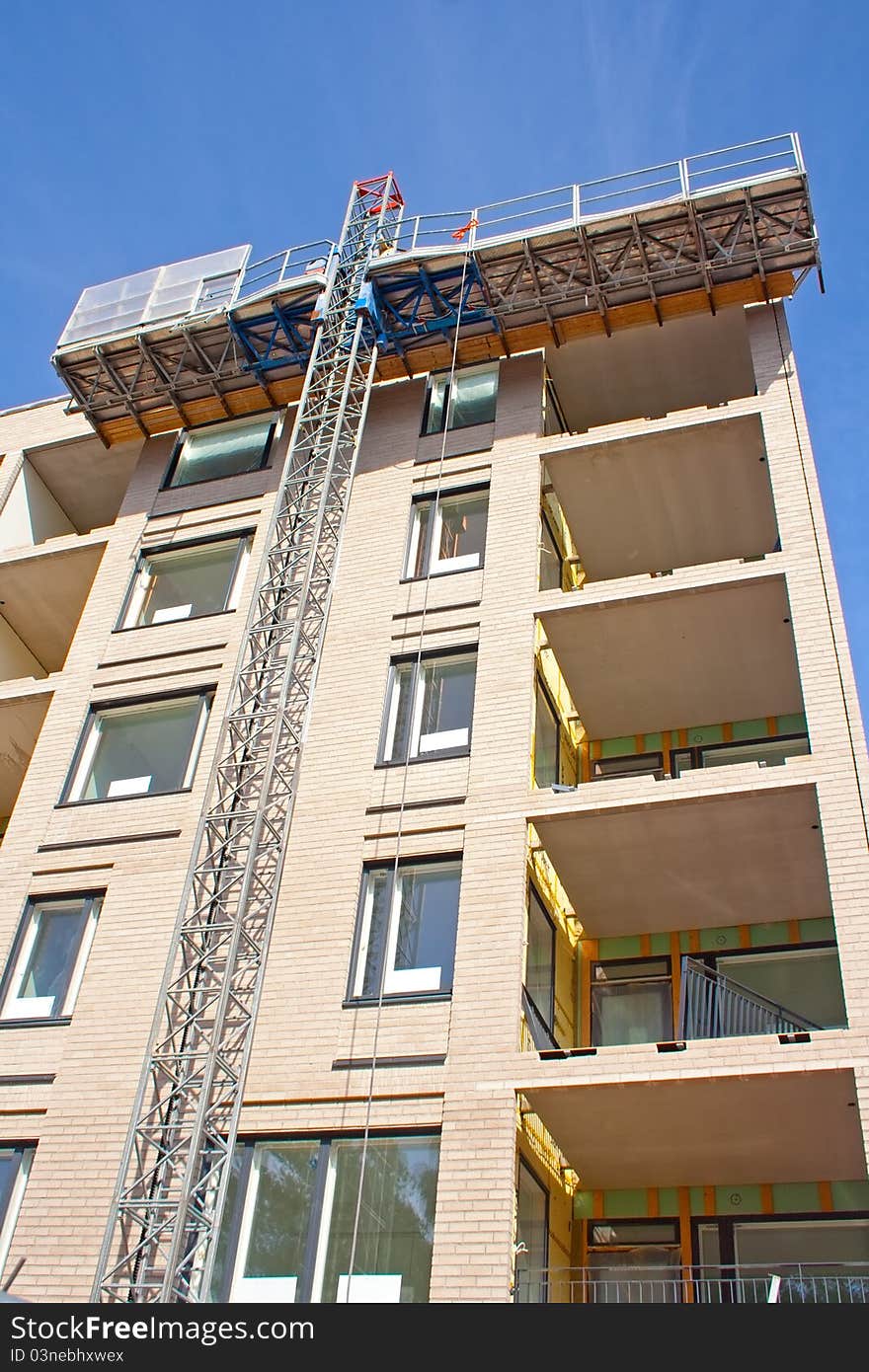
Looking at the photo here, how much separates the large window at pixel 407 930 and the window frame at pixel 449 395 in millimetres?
8887

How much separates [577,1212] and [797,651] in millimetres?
8070

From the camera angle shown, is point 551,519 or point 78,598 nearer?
point 551,519

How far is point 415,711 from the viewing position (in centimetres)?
1920

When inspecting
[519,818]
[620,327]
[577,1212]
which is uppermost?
[620,327]

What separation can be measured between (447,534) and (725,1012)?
9112 mm

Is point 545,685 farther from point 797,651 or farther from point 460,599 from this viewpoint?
point 797,651

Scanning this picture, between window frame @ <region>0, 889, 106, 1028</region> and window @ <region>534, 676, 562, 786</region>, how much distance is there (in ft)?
21.9

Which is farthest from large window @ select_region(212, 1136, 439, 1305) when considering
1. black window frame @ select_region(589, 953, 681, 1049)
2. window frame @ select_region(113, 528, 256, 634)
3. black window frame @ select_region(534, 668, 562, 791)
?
window frame @ select_region(113, 528, 256, 634)

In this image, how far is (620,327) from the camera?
2348 cm

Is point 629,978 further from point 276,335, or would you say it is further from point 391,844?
point 276,335

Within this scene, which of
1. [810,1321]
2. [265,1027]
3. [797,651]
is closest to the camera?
[810,1321]

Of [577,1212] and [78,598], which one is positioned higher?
[78,598]

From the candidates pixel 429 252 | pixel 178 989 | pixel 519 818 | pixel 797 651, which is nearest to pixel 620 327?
pixel 429 252

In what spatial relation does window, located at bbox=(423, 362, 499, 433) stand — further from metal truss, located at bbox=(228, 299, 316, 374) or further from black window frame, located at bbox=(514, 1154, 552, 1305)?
black window frame, located at bbox=(514, 1154, 552, 1305)
